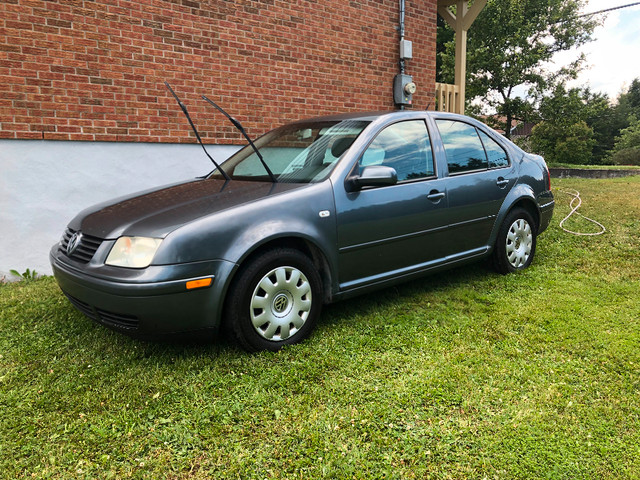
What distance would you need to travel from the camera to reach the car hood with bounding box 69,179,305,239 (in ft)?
9.66

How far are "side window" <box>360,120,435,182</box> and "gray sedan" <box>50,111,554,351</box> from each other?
11 mm

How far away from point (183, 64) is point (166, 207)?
10.9 ft

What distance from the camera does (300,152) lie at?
3.81 m

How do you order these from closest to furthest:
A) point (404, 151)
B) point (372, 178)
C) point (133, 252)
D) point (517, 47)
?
point (133, 252), point (372, 178), point (404, 151), point (517, 47)

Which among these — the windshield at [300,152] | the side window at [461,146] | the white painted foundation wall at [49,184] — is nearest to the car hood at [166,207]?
the windshield at [300,152]

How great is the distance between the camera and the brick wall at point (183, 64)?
495cm

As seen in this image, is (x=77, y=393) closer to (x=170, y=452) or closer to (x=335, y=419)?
(x=170, y=452)

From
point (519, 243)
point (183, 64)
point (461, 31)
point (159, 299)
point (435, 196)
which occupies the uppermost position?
point (461, 31)

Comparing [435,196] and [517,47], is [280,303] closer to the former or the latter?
[435,196]

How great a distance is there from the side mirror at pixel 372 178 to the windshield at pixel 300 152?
200mm

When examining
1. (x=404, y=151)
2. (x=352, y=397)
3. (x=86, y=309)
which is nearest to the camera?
(x=352, y=397)

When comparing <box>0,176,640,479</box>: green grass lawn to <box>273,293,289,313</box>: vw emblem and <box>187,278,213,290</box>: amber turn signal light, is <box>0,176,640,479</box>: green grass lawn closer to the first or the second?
<box>273,293,289,313</box>: vw emblem

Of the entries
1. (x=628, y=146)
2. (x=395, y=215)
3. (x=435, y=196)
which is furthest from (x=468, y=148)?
(x=628, y=146)

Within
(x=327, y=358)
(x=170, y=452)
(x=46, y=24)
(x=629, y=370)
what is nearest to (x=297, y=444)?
(x=170, y=452)
